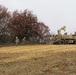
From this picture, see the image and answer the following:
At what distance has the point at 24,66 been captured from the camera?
57.3 ft

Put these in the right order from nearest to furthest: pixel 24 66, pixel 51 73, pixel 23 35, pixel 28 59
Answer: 1. pixel 51 73
2. pixel 24 66
3. pixel 28 59
4. pixel 23 35

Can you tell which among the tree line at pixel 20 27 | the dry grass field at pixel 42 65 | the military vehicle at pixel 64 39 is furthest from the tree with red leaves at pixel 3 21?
the dry grass field at pixel 42 65

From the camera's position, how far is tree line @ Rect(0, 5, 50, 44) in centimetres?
5628

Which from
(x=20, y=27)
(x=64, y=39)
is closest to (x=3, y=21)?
(x=20, y=27)

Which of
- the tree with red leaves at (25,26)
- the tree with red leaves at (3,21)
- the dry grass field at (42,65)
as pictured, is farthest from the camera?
the tree with red leaves at (3,21)

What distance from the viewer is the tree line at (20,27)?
2216 inches

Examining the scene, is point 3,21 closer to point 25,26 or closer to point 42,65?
point 25,26

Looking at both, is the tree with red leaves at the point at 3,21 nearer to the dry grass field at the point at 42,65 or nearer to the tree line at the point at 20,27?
the tree line at the point at 20,27

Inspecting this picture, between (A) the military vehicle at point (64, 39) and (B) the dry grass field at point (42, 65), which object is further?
(A) the military vehicle at point (64, 39)

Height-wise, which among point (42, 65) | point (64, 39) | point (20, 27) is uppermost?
point (20, 27)

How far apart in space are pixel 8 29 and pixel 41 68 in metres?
41.6

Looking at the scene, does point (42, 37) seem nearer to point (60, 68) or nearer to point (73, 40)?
point (73, 40)

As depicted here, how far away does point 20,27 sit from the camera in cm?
5647

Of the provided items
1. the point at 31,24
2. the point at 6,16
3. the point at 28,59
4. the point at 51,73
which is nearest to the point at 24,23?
the point at 31,24
